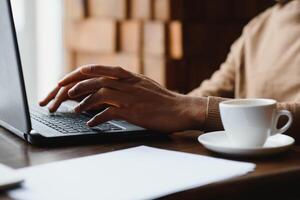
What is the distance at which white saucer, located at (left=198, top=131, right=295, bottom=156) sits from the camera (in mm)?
877

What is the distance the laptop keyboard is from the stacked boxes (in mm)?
1137

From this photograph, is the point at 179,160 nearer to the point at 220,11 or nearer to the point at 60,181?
the point at 60,181

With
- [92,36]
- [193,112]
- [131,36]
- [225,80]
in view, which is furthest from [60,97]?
[92,36]

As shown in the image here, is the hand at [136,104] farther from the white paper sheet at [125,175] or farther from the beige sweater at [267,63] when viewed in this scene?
the beige sweater at [267,63]

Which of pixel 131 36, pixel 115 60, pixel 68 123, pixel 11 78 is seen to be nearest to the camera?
pixel 11 78

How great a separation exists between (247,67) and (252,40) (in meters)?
0.09

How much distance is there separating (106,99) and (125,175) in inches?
11.5

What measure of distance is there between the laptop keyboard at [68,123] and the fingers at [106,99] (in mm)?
39

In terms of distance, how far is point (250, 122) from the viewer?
907 mm

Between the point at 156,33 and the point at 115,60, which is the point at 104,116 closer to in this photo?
the point at 156,33

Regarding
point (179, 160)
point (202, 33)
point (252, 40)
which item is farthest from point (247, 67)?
point (179, 160)

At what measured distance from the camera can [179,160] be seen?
2.88ft

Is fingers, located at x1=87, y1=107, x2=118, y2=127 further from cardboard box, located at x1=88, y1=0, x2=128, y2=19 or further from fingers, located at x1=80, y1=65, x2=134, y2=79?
cardboard box, located at x1=88, y1=0, x2=128, y2=19

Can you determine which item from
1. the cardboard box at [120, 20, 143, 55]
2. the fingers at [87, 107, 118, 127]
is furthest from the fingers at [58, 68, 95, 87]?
the cardboard box at [120, 20, 143, 55]
